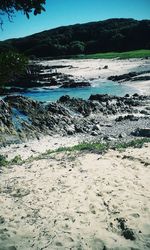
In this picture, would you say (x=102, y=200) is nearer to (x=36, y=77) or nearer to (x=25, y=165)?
(x=25, y=165)

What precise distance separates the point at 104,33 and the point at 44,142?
9300 centimetres

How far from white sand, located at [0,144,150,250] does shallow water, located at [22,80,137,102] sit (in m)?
21.8

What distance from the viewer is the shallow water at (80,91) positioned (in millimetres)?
31969

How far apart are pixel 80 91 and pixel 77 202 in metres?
27.7

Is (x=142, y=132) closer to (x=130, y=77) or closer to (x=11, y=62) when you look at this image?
(x=11, y=62)

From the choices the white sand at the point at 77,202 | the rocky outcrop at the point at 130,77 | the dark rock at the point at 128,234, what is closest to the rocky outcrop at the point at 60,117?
the white sand at the point at 77,202

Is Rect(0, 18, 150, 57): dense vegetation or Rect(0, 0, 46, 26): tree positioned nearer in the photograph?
Rect(0, 0, 46, 26): tree

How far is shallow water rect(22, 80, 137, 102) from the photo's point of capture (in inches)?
1259

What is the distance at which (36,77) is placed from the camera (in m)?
43.6

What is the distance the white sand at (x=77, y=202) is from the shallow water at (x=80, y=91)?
71.6ft

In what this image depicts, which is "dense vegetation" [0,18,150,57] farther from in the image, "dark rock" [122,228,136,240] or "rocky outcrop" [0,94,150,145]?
"dark rock" [122,228,136,240]

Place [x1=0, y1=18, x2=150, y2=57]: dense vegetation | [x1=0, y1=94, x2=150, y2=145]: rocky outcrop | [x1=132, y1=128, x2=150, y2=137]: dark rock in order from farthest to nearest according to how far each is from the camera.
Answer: [x1=0, y1=18, x2=150, y2=57]: dense vegetation, [x1=0, y1=94, x2=150, y2=145]: rocky outcrop, [x1=132, y1=128, x2=150, y2=137]: dark rock

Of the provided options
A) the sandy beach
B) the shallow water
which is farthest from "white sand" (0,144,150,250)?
the shallow water

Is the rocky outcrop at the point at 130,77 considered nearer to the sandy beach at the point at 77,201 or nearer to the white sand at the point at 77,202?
the sandy beach at the point at 77,201
